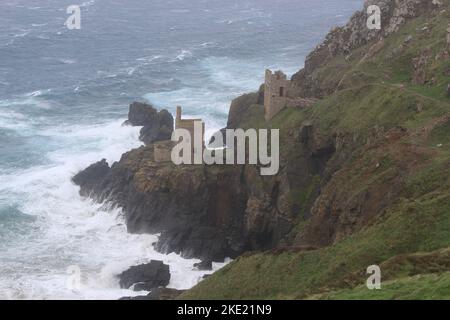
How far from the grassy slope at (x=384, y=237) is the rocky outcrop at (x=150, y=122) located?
2706 cm

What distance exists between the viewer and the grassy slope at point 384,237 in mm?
36812

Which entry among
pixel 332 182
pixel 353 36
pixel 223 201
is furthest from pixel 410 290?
pixel 353 36

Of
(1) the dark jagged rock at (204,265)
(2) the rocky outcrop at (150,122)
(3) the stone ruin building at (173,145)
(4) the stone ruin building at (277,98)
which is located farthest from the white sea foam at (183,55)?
(1) the dark jagged rock at (204,265)

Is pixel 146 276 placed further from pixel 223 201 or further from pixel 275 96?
pixel 275 96

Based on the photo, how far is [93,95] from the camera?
124 m

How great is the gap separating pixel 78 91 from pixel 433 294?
331 ft

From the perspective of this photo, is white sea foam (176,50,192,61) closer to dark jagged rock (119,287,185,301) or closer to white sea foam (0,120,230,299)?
white sea foam (0,120,230,299)

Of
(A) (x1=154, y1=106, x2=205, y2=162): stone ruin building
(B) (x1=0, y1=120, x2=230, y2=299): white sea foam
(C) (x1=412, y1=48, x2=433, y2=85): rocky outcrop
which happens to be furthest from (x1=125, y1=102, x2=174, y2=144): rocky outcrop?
(C) (x1=412, y1=48, x2=433, y2=85): rocky outcrop

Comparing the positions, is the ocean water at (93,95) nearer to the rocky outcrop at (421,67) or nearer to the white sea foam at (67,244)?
the white sea foam at (67,244)

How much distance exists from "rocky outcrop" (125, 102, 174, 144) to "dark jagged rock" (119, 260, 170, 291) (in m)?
31.5

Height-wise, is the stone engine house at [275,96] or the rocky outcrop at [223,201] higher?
the stone engine house at [275,96]
